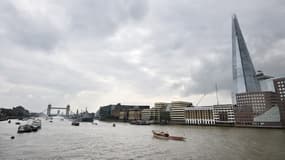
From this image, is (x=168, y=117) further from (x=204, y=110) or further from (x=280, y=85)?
(x=280, y=85)

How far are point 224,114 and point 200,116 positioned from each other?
76.5 ft

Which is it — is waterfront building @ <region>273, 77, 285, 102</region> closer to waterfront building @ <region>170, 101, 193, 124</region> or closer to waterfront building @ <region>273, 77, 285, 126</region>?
waterfront building @ <region>273, 77, 285, 126</region>

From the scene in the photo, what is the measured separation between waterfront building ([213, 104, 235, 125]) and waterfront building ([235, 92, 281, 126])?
7642mm

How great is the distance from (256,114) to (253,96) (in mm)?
12947

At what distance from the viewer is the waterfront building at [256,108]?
115794 millimetres

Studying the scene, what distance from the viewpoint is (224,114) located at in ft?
494

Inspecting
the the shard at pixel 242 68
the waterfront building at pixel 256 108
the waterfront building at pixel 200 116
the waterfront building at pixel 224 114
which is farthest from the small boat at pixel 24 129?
the the shard at pixel 242 68

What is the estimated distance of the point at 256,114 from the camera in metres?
125

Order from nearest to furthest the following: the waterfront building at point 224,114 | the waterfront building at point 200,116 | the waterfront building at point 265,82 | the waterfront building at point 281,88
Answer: the waterfront building at point 281,88 < the waterfront building at point 224,114 < the waterfront building at point 200,116 < the waterfront building at point 265,82

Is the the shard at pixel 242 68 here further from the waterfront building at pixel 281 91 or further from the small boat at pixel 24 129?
the small boat at pixel 24 129

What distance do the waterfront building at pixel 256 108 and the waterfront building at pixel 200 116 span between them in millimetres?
27782

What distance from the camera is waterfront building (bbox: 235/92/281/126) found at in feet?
380

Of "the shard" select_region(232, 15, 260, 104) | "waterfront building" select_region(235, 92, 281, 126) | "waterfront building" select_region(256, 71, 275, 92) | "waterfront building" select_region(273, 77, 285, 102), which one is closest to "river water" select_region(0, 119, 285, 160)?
"waterfront building" select_region(235, 92, 281, 126)

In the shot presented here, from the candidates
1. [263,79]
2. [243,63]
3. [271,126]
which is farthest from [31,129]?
[263,79]
